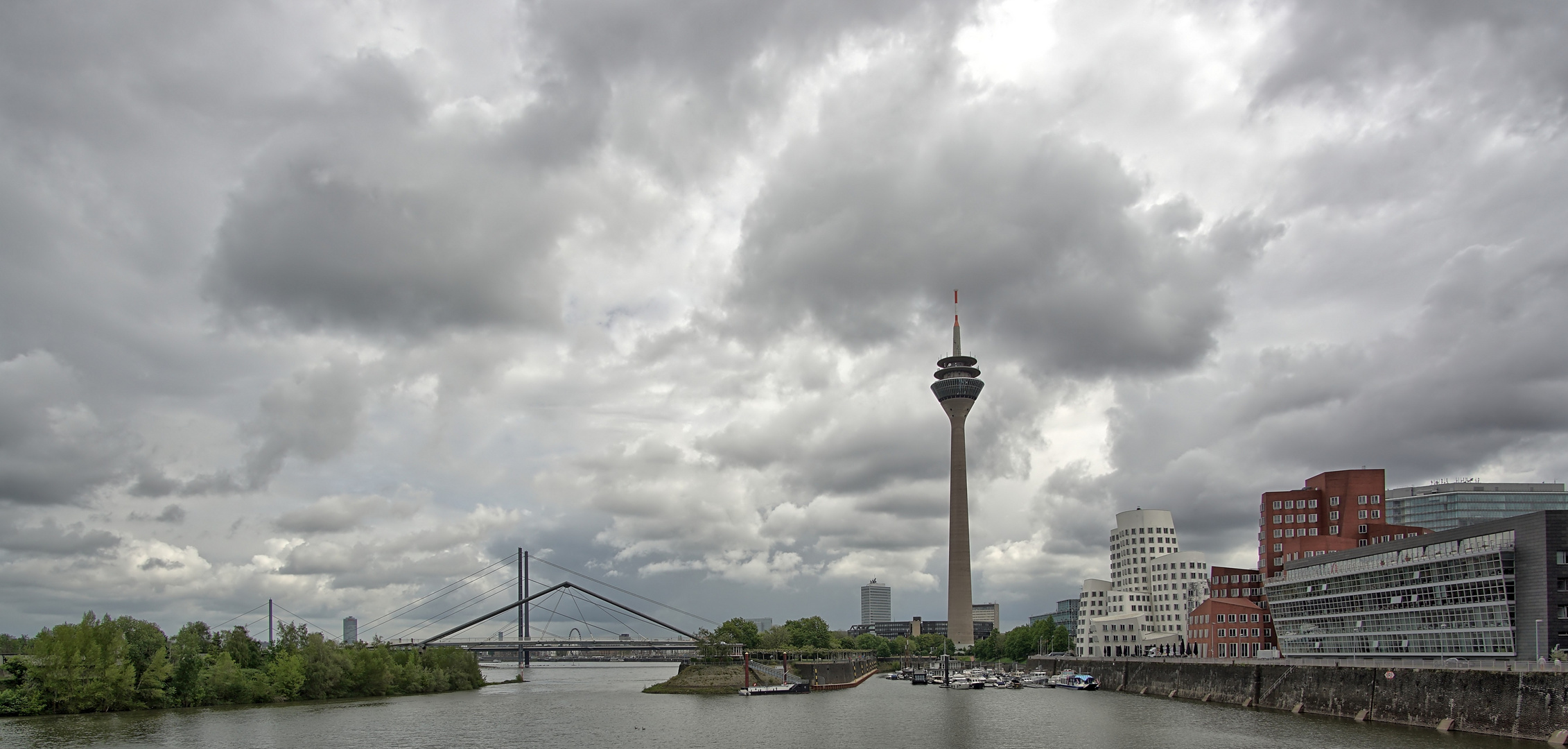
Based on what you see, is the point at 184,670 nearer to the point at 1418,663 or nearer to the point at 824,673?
the point at 824,673

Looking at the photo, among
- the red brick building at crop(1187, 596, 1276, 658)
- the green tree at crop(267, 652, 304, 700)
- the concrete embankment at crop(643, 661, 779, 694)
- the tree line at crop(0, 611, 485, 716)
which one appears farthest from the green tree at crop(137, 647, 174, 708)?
the red brick building at crop(1187, 596, 1276, 658)

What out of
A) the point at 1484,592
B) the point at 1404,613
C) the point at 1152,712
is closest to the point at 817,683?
the point at 1152,712

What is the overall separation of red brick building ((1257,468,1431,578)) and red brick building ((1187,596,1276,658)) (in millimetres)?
7290

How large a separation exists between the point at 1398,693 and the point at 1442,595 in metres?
21.2

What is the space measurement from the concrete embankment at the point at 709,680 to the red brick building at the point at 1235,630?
66.2 metres

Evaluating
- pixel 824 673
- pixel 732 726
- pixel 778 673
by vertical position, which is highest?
pixel 732 726

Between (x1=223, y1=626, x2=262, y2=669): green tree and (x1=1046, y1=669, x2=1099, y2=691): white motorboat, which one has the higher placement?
(x1=223, y1=626, x2=262, y2=669): green tree

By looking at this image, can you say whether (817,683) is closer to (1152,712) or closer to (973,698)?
(973,698)

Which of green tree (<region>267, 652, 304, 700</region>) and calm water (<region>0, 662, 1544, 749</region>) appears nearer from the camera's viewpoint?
calm water (<region>0, 662, 1544, 749</region>)

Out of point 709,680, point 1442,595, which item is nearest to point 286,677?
point 709,680

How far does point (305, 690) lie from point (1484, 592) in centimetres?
12093

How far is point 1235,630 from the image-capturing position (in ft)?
488

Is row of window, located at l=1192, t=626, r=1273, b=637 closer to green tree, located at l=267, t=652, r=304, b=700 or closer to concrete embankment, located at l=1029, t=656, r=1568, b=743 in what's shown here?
concrete embankment, located at l=1029, t=656, r=1568, b=743

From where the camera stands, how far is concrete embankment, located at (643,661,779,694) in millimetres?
138500
